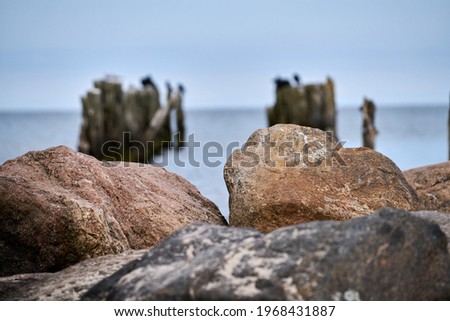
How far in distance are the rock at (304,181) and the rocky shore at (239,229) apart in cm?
1

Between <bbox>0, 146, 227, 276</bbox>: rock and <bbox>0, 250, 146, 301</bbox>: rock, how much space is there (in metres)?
0.47

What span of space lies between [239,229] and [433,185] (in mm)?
4388

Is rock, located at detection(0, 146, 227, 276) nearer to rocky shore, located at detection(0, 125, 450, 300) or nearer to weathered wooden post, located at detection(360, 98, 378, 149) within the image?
rocky shore, located at detection(0, 125, 450, 300)

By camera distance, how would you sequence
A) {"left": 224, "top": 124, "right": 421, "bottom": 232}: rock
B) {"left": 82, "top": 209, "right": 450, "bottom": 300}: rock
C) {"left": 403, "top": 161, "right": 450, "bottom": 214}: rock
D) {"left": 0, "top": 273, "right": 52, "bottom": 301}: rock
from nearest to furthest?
{"left": 82, "top": 209, "right": 450, "bottom": 300}: rock
{"left": 0, "top": 273, "right": 52, "bottom": 301}: rock
{"left": 224, "top": 124, "right": 421, "bottom": 232}: rock
{"left": 403, "top": 161, "right": 450, "bottom": 214}: rock

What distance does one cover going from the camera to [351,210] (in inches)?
234

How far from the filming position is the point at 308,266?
3.70 metres

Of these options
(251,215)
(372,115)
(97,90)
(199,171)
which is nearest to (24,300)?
(251,215)

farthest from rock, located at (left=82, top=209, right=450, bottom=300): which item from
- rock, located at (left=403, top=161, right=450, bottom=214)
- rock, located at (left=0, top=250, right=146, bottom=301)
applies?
rock, located at (left=403, top=161, right=450, bottom=214)

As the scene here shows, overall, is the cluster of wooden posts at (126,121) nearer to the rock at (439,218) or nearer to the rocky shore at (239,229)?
the rocky shore at (239,229)

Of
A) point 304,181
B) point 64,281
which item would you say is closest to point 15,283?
point 64,281

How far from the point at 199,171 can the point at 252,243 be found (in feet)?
52.1

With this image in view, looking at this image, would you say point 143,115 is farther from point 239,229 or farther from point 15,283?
point 239,229

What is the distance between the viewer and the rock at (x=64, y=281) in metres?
4.39

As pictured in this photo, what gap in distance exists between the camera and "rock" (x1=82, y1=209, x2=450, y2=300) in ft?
12.0
